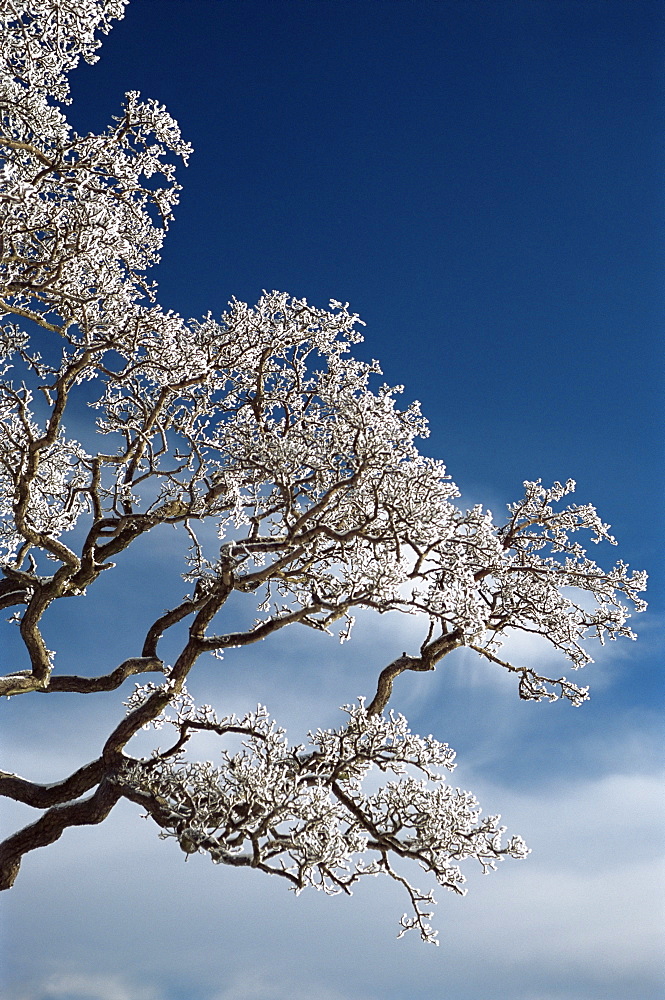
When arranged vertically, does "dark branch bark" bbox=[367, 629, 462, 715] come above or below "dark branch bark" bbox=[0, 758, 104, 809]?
above

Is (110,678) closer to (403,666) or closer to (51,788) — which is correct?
(51,788)

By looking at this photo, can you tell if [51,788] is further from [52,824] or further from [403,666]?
[403,666]

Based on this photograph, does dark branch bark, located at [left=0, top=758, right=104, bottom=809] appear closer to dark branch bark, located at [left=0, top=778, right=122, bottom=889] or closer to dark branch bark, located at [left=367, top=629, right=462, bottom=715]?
dark branch bark, located at [left=0, top=778, right=122, bottom=889]

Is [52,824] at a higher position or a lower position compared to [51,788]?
lower

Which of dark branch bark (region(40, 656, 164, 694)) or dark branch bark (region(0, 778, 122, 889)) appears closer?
dark branch bark (region(0, 778, 122, 889))

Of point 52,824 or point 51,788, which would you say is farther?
point 51,788

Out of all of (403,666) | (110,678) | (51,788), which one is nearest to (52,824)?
(51,788)

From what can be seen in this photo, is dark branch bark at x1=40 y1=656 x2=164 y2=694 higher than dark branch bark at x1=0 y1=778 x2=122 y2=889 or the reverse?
higher

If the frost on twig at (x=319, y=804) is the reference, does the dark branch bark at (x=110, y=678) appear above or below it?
above

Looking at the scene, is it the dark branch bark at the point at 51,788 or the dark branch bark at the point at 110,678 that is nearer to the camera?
the dark branch bark at the point at 110,678

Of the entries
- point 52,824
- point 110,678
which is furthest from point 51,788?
point 110,678

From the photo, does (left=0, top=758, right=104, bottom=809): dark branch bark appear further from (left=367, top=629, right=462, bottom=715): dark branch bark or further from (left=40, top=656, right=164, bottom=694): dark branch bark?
(left=367, top=629, right=462, bottom=715): dark branch bark

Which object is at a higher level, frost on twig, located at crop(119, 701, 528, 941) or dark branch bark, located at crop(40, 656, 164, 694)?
dark branch bark, located at crop(40, 656, 164, 694)

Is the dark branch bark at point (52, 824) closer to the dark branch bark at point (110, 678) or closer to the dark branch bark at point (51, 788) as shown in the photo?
the dark branch bark at point (51, 788)
